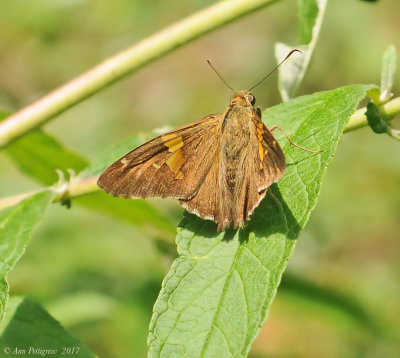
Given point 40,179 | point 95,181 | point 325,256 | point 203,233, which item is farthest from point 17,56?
point 203,233

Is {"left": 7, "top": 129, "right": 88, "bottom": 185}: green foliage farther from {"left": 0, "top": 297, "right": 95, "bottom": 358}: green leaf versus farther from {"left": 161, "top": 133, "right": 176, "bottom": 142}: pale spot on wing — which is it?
{"left": 0, "top": 297, "right": 95, "bottom": 358}: green leaf

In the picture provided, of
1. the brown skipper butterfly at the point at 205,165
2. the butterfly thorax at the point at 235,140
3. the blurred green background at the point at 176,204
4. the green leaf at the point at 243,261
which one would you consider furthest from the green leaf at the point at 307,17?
the blurred green background at the point at 176,204

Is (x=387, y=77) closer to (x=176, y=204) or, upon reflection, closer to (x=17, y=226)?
(x=17, y=226)

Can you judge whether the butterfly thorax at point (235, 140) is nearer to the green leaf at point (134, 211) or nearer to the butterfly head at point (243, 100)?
the butterfly head at point (243, 100)

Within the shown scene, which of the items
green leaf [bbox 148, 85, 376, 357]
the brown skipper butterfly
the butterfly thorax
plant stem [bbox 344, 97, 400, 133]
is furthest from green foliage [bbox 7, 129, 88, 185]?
plant stem [bbox 344, 97, 400, 133]

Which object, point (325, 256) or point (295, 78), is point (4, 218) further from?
point (325, 256)

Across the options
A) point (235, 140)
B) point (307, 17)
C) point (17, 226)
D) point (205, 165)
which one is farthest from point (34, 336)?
point (307, 17)
